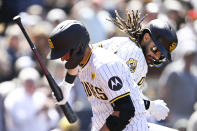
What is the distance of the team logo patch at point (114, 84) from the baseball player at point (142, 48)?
591 mm

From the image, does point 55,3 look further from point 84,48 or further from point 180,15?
point 84,48

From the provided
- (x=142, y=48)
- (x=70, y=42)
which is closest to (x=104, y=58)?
(x=70, y=42)

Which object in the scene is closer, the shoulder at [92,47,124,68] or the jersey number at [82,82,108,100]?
the shoulder at [92,47,124,68]

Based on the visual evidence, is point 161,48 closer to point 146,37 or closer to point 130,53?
point 146,37

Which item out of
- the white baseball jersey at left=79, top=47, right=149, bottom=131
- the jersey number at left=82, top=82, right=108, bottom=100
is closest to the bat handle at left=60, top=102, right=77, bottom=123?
the white baseball jersey at left=79, top=47, right=149, bottom=131

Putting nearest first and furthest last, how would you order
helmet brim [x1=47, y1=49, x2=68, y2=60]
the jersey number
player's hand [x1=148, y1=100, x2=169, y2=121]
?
1. helmet brim [x1=47, y1=49, x2=68, y2=60]
2. the jersey number
3. player's hand [x1=148, y1=100, x2=169, y2=121]

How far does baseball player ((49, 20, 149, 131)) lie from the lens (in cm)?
522

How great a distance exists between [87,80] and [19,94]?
3.13m

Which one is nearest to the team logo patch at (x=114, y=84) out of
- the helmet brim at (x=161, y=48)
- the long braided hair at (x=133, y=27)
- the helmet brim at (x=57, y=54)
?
the helmet brim at (x=57, y=54)

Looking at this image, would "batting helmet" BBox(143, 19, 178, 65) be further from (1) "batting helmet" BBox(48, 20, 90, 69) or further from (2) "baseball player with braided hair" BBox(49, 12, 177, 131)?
(1) "batting helmet" BBox(48, 20, 90, 69)

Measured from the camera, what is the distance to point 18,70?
925cm

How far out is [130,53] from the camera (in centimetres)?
586

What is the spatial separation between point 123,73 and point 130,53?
23.4 inches

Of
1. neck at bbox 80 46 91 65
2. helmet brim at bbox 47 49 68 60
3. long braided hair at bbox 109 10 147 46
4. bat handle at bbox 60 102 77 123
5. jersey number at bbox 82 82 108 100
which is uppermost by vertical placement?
helmet brim at bbox 47 49 68 60
